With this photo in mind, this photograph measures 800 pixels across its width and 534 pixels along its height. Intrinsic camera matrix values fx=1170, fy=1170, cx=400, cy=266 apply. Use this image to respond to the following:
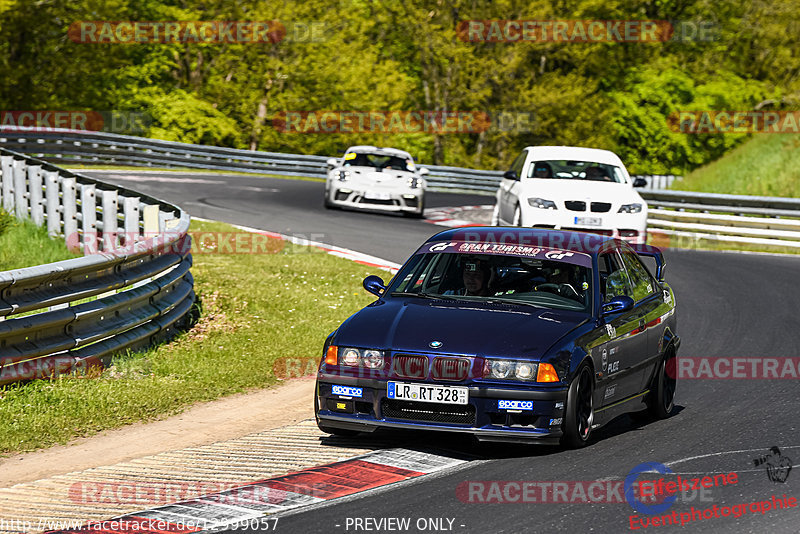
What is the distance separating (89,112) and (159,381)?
133 feet

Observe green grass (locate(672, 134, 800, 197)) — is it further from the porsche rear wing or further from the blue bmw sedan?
the blue bmw sedan

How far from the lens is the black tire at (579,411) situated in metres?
7.32

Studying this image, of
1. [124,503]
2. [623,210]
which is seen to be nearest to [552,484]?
[124,503]

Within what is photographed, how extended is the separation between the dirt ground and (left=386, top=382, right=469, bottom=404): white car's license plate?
1546mm

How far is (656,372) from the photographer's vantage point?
8953 millimetres

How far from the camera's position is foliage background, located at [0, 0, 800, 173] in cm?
4728

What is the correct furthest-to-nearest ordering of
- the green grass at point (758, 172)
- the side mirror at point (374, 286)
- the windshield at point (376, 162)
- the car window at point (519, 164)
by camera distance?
the green grass at point (758, 172)
the windshield at point (376, 162)
the car window at point (519, 164)
the side mirror at point (374, 286)

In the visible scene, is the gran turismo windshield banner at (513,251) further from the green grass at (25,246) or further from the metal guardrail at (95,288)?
the green grass at (25,246)

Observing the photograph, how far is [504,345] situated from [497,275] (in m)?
1.32

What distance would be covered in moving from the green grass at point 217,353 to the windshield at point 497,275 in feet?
→ 7.07

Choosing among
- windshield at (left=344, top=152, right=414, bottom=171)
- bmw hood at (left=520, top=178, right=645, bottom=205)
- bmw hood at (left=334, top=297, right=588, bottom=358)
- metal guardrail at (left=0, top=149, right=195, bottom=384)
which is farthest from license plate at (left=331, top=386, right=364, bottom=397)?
windshield at (left=344, top=152, right=414, bottom=171)

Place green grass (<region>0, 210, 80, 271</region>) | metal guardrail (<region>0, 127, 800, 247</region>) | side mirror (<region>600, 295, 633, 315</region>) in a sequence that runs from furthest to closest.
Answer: metal guardrail (<region>0, 127, 800, 247</region>) < green grass (<region>0, 210, 80, 271</region>) < side mirror (<region>600, 295, 633, 315</region>)

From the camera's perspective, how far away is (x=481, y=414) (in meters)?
7.18

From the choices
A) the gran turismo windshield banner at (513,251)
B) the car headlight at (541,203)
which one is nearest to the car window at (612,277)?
the gran turismo windshield banner at (513,251)
